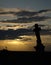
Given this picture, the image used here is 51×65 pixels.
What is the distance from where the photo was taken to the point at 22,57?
2812cm

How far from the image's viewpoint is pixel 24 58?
28078 millimetres

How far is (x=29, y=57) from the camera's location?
28.0m

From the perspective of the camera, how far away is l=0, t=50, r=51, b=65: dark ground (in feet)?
90.7

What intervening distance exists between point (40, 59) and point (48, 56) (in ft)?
2.97

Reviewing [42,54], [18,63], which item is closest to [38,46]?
[42,54]

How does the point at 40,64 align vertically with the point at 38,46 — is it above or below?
below

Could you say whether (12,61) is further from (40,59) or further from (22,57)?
(40,59)

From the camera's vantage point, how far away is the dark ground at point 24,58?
27.6 meters

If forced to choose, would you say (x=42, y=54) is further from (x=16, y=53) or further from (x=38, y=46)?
(x=16, y=53)

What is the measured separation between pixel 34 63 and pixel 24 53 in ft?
5.40

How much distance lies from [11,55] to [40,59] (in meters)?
3.16

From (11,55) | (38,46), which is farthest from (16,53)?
(38,46)

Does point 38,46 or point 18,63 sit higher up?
point 38,46

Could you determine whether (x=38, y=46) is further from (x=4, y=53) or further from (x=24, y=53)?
(x=4, y=53)
